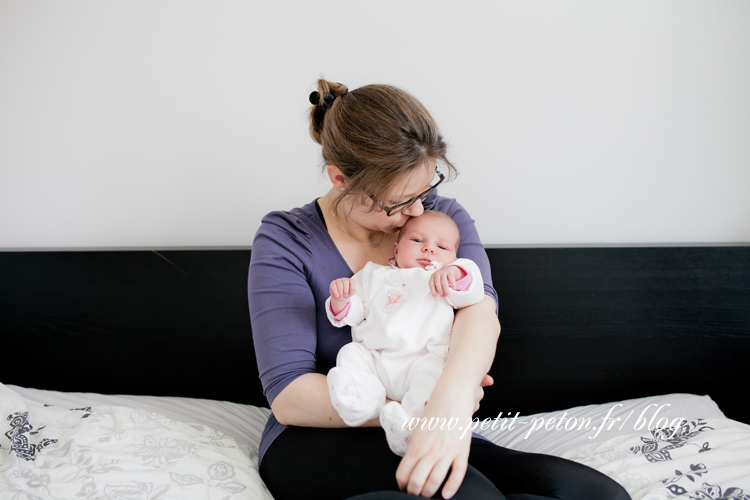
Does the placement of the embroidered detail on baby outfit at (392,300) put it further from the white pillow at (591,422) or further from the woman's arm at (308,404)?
the white pillow at (591,422)

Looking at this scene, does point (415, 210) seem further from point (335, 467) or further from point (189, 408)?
point (189, 408)

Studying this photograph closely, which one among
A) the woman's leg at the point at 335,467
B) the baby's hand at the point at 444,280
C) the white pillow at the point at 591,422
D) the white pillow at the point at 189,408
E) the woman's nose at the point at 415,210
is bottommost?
the white pillow at the point at 189,408

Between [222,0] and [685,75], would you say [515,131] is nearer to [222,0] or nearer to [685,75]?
[685,75]

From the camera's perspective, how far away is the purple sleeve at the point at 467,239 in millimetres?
1257

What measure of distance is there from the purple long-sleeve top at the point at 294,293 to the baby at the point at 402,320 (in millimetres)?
73

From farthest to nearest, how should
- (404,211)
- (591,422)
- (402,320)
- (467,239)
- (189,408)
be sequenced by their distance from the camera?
1. (189,408)
2. (591,422)
3. (467,239)
4. (404,211)
5. (402,320)

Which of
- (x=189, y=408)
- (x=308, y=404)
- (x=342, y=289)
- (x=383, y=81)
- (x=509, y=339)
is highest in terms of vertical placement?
(x=383, y=81)

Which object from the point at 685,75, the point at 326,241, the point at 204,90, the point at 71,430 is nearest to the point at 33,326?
the point at 71,430

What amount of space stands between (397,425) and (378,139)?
0.58 meters

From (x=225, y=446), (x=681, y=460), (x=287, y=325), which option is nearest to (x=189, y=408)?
(x=225, y=446)

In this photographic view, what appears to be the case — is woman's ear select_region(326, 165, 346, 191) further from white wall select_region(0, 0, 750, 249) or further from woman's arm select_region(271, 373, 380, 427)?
white wall select_region(0, 0, 750, 249)

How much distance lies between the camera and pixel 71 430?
1.29 metres

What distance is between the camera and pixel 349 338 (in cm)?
124

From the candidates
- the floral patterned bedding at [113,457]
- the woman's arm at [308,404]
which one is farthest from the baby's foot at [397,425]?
the floral patterned bedding at [113,457]
